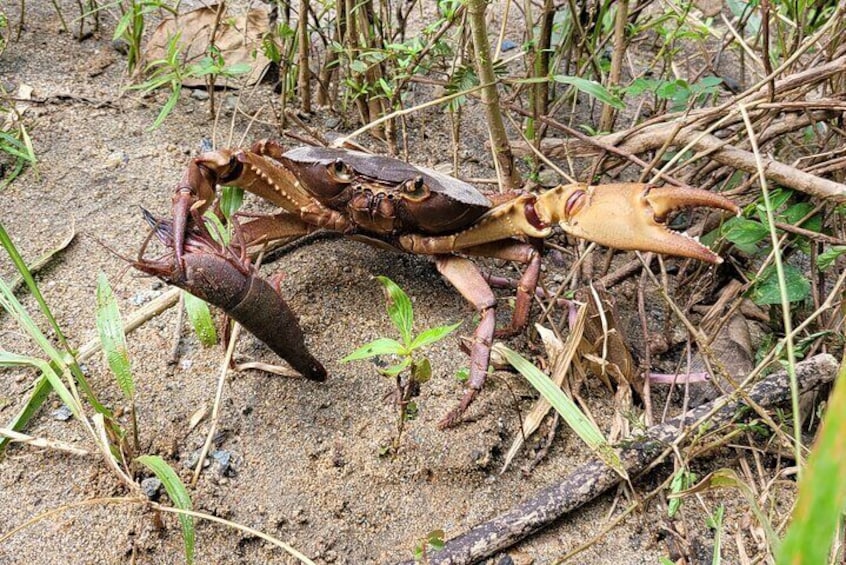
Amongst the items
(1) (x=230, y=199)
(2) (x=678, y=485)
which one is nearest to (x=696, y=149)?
(2) (x=678, y=485)

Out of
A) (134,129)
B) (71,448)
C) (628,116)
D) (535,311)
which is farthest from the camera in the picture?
(628,116)

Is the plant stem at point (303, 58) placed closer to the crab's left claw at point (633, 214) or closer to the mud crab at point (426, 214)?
the mud crab at point (426, 214)

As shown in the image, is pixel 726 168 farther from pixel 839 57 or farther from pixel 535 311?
pixel 535 311

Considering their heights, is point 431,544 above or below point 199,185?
below

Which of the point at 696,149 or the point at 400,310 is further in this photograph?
the point at 696,149

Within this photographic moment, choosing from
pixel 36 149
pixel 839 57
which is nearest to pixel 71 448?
pixel 36 149

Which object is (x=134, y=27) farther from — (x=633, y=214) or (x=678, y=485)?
(x=678, y=485)
